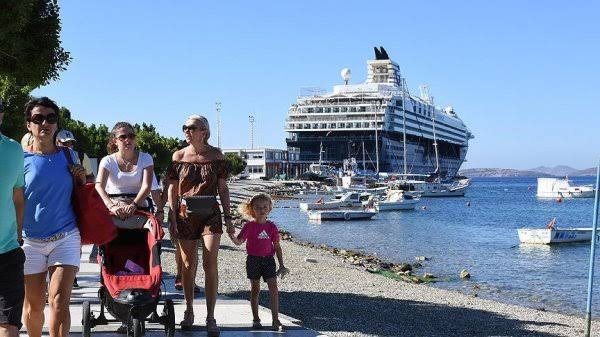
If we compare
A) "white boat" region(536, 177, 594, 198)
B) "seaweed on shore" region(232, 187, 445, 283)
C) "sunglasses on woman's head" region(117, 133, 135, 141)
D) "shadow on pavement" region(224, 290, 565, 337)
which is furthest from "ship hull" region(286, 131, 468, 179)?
"sunglasses on woman's head" region(117, 133, 135, 141)

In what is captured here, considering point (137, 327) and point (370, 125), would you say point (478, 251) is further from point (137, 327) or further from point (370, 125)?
point (370, 125)

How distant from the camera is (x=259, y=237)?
768cm

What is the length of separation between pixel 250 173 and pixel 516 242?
Answer: 11447 centimetres

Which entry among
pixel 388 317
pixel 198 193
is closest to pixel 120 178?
pixel 198 193

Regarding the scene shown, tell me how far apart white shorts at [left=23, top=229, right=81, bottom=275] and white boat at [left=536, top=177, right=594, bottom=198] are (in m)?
113

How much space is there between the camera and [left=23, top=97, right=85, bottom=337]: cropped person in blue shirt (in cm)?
541

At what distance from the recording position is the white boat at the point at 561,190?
11075 centimetres

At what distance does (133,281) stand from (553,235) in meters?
33.6

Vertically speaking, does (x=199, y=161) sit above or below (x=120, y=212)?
above

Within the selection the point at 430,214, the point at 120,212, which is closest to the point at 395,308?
the point at 120,212

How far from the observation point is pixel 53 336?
565 centimetres

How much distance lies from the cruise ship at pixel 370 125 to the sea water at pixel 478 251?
6849 centimetres

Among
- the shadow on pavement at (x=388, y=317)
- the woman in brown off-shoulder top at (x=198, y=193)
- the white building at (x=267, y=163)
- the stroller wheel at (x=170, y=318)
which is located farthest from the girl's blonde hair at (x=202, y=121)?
the white building at (x=267, y=163)

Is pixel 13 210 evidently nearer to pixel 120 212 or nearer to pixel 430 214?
pixel 120 212
